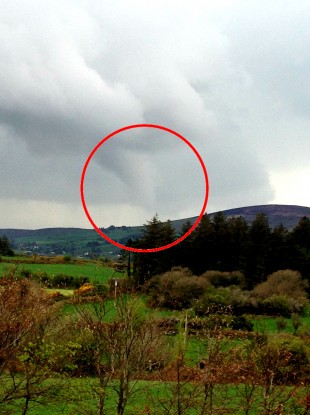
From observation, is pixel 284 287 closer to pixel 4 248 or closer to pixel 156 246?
pixel 156 246

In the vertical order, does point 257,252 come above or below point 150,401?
above

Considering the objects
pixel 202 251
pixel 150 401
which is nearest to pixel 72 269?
pixel 202 251

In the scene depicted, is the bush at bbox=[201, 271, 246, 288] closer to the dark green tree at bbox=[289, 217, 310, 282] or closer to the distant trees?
the dark green tree at bbox=[289, 217, 310, 282]

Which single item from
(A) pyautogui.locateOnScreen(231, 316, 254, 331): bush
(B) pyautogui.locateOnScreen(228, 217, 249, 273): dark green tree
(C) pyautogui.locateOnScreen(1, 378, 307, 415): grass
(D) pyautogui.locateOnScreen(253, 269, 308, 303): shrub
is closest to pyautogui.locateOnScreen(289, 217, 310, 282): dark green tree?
(D) pyautogui.locateOnScreen(253, 269, 308, 303): shrub

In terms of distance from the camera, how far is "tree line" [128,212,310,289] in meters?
66.9

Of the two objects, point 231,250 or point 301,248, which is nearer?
point 301,248

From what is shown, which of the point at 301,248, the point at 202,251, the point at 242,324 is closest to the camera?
the point at 242,324

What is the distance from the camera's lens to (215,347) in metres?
14.0

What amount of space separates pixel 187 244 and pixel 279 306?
1729cm

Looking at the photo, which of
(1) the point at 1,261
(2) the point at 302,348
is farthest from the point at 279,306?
(1) the point at 1,261

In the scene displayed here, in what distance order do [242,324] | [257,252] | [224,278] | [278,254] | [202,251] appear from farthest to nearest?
[257,252]
[278,254]
[202,251]
[224,278]
[242,324]

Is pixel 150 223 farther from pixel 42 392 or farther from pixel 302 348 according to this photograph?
pixel 42 392

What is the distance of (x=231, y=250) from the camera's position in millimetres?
70500

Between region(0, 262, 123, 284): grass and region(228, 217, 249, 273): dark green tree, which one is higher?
region(228, 217, 249, 273): dark green tree
